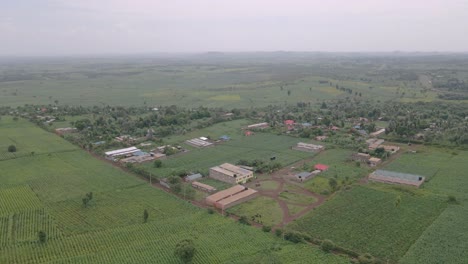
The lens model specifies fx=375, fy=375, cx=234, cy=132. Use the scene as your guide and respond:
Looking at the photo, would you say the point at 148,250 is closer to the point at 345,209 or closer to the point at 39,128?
the point at 345,209

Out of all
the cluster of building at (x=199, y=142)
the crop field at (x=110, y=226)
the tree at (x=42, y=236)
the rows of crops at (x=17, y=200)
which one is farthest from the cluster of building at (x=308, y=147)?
the tree at (x=42, y=236)

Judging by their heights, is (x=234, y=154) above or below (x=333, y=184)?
below

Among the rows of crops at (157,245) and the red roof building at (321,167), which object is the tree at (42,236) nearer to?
the rows of crops at (157,245)

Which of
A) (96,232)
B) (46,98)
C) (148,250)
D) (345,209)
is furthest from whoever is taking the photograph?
(46,98)

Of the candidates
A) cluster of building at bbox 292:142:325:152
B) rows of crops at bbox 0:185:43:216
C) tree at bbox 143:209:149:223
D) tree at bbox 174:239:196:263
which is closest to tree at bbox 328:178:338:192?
cluster of building at bbox 292:142:325:152

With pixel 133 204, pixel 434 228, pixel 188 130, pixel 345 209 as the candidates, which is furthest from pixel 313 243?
pixel 188 130

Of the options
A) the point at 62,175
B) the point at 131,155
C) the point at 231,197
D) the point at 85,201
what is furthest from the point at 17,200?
the point at 231,197

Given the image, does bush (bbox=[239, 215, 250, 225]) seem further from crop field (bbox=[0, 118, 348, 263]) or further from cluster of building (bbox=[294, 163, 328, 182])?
cluster of building (bbox=[294, 163, 328, 182])

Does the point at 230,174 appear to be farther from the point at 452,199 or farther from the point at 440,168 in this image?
the point at 440,168
